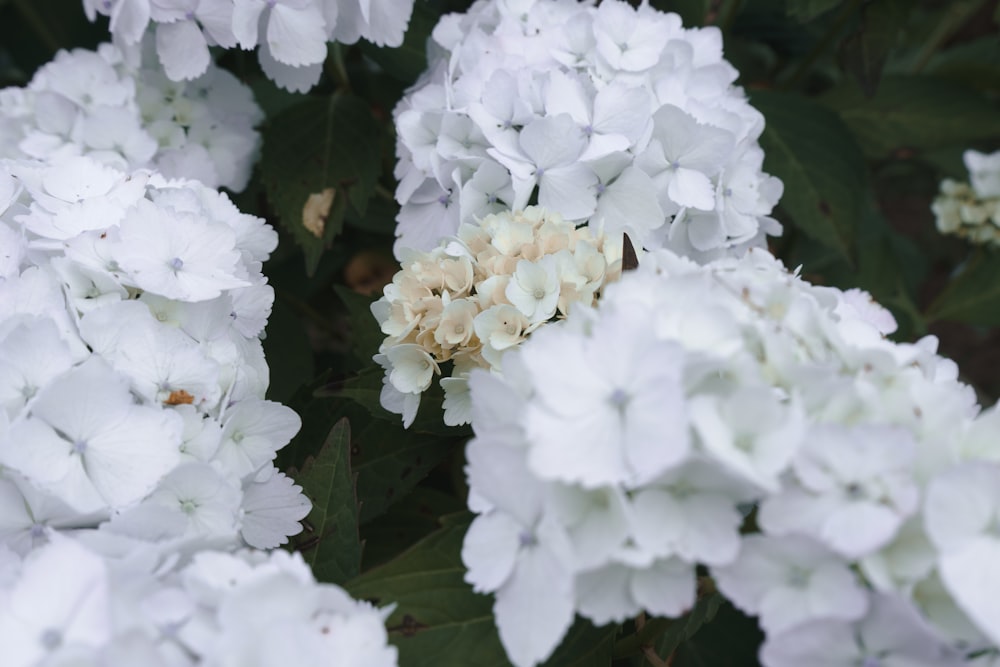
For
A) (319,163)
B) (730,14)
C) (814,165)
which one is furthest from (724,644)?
(730,14)

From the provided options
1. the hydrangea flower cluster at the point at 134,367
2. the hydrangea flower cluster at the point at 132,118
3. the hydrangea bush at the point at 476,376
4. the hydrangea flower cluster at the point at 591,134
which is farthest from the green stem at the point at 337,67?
the hydrangea flower cluster at the point at 134,367

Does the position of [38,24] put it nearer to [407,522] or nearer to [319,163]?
[319,163]

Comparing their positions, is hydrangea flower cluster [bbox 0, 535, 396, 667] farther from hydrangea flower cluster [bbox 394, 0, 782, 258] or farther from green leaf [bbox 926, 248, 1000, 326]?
green leaf [bbox 926, 248, 1000, 326]

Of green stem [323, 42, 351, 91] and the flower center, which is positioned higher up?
the flower center

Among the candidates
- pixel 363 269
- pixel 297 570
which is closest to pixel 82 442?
pixel 297 570

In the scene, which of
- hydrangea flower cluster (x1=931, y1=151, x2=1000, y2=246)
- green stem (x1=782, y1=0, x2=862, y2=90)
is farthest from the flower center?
hydrangea flower cluster (x1=931, y1=151, x2=1000, y2=246)
